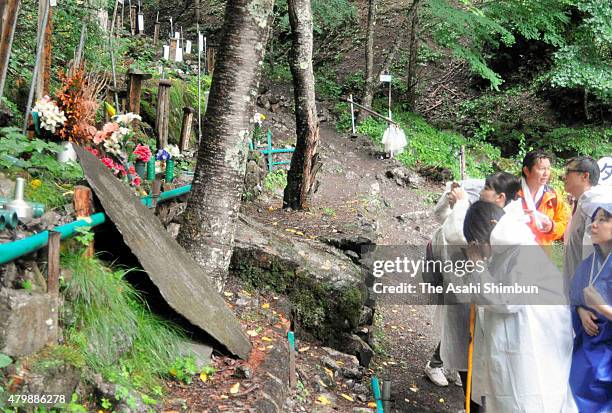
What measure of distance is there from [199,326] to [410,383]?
2619 mm

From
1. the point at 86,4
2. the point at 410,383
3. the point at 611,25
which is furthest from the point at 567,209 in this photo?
the point at 611,25

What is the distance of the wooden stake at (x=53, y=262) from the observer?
3.15m

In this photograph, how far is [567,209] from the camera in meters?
5.02

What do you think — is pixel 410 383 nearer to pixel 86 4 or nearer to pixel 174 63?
pixel 86 4

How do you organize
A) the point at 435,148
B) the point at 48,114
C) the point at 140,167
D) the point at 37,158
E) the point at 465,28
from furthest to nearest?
the point at 435,148 → the point at 465,28 → the point at 140,167 → the point at 48,114 → the point at 37,158

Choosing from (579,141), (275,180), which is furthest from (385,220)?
(579,141)

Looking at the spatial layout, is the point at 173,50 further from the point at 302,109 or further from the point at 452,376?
the point at 452,376

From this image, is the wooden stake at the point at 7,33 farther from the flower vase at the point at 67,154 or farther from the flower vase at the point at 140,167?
the flower vase at the point at 140,167

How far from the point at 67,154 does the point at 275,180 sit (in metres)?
6.88

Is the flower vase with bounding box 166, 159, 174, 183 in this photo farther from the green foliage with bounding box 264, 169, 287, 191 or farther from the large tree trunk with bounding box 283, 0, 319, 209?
the green foliage with bounding box 264, 169, 287, 191

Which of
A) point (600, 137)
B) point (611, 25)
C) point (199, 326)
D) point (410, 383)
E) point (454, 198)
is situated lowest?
point (410, 383)

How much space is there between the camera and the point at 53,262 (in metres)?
3.16

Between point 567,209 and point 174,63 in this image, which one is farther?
point 174,63

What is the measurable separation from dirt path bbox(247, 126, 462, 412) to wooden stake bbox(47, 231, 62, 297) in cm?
319
